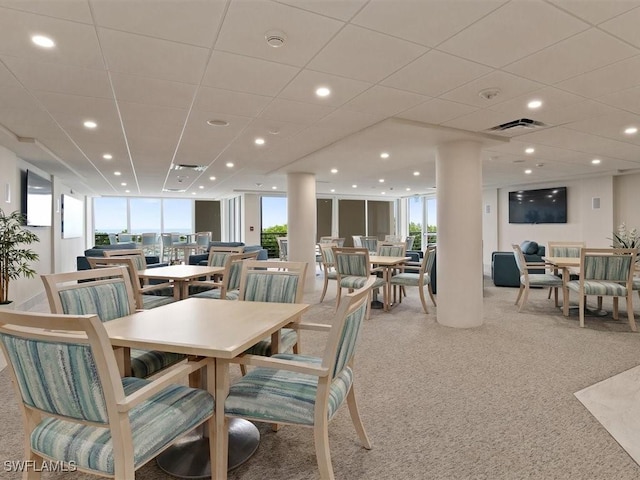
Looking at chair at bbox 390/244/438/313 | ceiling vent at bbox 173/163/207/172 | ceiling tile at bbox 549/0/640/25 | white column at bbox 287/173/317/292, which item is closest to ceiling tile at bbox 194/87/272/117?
ceiling tile at bbox 549/0/640/25

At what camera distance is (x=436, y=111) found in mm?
3529

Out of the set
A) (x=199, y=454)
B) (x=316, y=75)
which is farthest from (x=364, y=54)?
(x=199, y=454)

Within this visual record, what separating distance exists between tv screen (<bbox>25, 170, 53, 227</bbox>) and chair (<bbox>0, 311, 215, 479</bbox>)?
18.4 ft

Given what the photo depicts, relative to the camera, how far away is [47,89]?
2922mm

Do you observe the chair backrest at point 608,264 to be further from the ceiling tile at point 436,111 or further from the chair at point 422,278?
the ceiling tile at point 436,111

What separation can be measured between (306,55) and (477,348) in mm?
3069

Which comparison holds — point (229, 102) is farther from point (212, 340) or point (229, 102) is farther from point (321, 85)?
point (212, 340)

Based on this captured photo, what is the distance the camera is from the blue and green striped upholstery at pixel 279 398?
154cm

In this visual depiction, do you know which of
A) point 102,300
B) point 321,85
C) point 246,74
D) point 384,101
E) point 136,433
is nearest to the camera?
point 136,433

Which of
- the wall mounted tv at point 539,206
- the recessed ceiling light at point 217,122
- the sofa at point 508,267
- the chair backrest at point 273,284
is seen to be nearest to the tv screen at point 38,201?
the recessed ceiling light at point 217,122

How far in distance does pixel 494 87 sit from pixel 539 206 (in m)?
7.63

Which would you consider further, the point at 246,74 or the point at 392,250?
the point at 392,250

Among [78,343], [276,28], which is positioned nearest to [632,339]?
[276,28]

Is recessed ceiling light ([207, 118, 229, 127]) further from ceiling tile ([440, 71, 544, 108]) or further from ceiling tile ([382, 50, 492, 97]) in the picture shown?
ceiling tile ([440, 71, 544, 108])
